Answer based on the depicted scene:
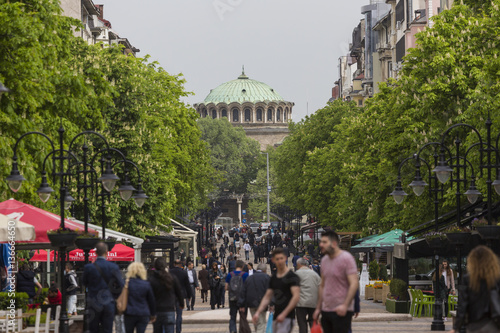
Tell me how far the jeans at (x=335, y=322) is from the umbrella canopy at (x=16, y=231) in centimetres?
783

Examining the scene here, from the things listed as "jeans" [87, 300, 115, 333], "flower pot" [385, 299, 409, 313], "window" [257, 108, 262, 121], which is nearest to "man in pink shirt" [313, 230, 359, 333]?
"jeans" [87, 300, 115, 333]

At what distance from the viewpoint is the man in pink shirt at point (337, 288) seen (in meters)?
12.5

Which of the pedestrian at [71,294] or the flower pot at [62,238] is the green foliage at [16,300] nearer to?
the flower pot at [62,238]

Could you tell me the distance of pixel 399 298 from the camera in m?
29.3

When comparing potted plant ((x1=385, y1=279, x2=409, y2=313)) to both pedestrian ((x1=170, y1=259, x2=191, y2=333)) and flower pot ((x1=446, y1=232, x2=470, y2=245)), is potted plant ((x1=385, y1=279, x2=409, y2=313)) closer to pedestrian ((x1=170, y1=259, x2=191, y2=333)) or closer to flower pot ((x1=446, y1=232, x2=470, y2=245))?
flower pot ((x1=446, y1=232, x2=470, y2=245))

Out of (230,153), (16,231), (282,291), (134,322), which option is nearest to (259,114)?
(230,153)

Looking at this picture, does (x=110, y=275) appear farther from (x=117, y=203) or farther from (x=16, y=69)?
(x=117, y=203)

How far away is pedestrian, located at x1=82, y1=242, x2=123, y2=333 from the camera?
1543 centimetres

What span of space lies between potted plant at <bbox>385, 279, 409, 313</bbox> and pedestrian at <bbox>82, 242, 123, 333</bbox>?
14499 mm

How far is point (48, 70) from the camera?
2642 cm

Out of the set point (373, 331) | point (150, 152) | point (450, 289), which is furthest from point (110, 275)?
point (150, 152)

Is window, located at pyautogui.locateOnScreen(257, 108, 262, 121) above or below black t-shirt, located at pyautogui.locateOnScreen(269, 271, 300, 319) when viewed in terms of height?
above

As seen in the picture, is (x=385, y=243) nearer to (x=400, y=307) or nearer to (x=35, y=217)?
(x=400, y=307)

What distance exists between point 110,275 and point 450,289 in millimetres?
16108
